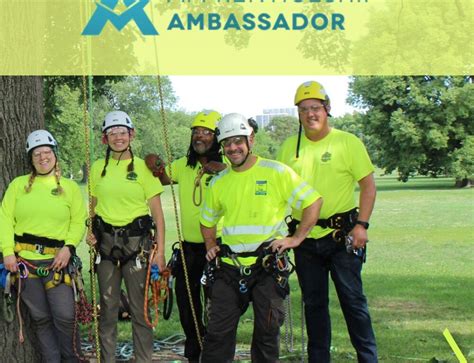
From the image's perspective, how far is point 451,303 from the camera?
10.3 metres

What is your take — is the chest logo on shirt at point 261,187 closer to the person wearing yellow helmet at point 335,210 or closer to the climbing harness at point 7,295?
the person wearing yellow helmet at point 335,210

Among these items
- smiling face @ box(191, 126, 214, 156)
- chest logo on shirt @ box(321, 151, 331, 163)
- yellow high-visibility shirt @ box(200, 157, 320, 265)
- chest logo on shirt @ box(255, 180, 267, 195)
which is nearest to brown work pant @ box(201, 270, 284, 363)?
yellow high-visibility shirt @ box(200, 157, 320, 265)

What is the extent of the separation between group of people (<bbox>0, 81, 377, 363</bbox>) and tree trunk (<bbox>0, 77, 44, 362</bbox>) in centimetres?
44

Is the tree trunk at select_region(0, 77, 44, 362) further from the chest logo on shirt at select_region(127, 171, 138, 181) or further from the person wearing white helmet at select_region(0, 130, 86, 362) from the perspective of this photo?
the chest logo on shirt at select_region(127, 171, 138, 181)

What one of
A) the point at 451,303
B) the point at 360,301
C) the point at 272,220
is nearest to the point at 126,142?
the point at 272,220

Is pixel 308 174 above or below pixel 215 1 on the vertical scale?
below

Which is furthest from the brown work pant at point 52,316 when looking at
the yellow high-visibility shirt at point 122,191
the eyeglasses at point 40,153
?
the eyeglasses at point 40,153

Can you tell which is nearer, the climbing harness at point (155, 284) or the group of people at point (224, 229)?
the group of people at point (224, 229)

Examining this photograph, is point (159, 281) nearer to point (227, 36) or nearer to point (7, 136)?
point (7, 136)

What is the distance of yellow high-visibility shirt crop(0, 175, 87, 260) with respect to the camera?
17.3 ft

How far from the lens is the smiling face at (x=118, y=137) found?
5.50 m

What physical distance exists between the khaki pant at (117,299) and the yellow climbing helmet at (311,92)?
176cm

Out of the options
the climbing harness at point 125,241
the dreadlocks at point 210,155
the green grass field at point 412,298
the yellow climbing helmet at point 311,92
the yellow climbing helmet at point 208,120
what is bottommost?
the green grass field at point 412,298

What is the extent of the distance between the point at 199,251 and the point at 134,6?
19.2 feet
